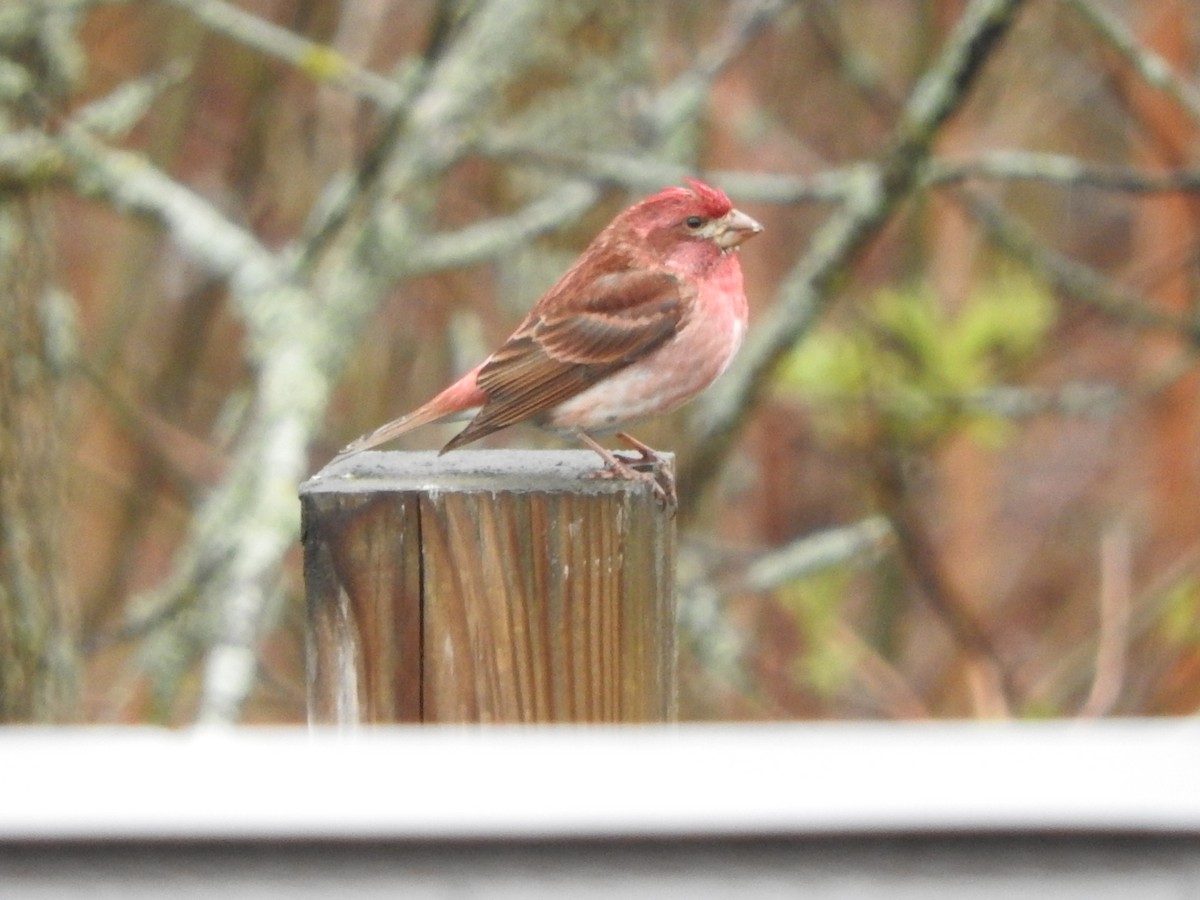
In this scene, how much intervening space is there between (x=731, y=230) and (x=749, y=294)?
10.4 feet

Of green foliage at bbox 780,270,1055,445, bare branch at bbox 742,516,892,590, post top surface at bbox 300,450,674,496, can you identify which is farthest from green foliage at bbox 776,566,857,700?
post top surface at bbox 300,450,674,496

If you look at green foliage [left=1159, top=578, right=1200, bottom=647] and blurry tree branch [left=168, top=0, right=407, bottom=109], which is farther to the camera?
green foliage [left=1159, top=578, right=1200, bottom=647]

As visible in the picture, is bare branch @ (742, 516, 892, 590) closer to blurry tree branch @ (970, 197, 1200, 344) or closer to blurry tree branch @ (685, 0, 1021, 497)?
blurry tree branch @ (685, 0, 1021, 497)

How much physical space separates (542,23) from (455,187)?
1434 millimetres

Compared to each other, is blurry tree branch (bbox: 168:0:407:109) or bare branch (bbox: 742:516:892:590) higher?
blurry tree branch (bbox: 168:0:407:109)

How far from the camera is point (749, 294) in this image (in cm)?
738

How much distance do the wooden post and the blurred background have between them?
178cm

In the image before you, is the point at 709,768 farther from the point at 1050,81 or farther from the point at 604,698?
the point at 1050,81

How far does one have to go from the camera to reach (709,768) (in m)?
1.58

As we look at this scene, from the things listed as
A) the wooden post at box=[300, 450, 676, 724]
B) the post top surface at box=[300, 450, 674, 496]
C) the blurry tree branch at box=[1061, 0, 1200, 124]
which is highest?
the blurry tree branch at box=[1061, 0, 1200, 124]

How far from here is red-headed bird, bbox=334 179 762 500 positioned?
3.80 meters

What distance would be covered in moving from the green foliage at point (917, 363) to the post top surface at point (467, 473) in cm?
277

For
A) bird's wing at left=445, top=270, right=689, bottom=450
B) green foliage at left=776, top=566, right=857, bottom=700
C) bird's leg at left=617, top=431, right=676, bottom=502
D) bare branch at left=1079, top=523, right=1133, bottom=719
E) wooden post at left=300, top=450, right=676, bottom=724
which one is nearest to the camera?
wooden post at left=300, top=450, right=676, bottom=724

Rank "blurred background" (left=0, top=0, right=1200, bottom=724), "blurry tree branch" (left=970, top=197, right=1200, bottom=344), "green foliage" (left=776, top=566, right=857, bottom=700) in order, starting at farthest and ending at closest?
"green foliage" (left=776, top=566, right=857, bottom=700) → "blurry tree branch" (left=970, top=197, right=1200, bottom=344) → "blurred background" (left=0, top=0, right=1200, bottom=724)
